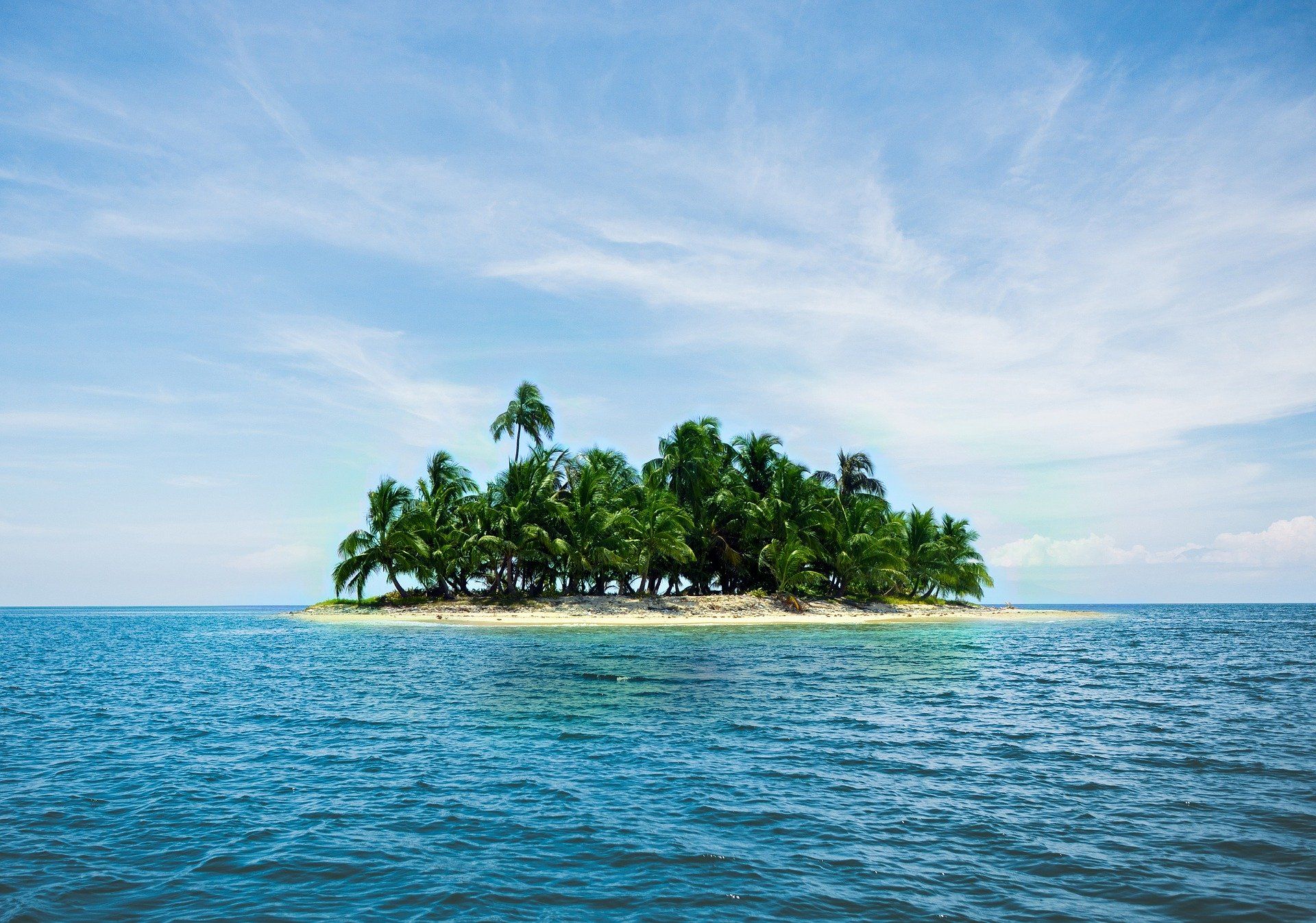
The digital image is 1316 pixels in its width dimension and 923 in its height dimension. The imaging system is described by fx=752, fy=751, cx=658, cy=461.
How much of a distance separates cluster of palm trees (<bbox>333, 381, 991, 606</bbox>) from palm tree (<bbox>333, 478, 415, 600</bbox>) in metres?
0.11

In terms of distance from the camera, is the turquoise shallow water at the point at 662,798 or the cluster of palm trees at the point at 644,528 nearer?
the turquoise shallow water at the point at 662,798

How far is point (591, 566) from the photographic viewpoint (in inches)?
2370

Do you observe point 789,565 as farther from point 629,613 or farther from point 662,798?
point 662,798

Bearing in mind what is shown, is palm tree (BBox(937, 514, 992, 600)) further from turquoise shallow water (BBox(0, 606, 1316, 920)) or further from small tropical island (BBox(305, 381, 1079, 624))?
turquoise shallow water (BBox(0, 606, 1316, 920))

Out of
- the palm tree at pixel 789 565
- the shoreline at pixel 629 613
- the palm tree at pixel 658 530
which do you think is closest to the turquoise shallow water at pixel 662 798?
the shoreline at pixel 629 613

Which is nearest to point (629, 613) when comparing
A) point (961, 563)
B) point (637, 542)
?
point (637, 542)

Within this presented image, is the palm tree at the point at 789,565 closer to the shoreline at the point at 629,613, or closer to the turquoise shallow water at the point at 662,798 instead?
the shoreline at the point at 629,613

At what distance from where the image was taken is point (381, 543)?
60969mm

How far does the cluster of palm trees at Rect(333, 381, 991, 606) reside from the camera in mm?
58719

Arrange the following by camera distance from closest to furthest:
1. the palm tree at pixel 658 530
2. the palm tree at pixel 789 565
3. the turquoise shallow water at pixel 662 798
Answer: the turquoise shallow water at pixel 662 798 → the palm tree at pixel 658 530 → the palm tree at pixel 789 565

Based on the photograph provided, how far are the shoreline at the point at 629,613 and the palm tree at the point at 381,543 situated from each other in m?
3.20

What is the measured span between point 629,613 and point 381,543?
2110 cm

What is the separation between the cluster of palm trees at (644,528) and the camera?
5872cm

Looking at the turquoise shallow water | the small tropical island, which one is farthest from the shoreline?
the turquoise shallow water
